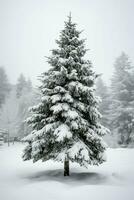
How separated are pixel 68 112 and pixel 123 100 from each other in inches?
916

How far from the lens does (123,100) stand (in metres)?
33.8

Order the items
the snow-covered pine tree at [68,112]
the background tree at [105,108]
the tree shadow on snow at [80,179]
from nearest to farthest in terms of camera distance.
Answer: the snow-covered pine tree at [68,112] → the tree shadow on snow at [80,179] → the background tree at [105,108]

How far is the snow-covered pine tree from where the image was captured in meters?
12.3

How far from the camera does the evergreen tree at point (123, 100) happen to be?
31.7m

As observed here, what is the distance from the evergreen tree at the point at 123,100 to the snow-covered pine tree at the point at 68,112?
1831cm

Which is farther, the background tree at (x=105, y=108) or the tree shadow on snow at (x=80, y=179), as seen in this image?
the background tree at (x=105, y=108)

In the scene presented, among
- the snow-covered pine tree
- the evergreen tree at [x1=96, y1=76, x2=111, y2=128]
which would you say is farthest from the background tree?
the snow-covered pine tree

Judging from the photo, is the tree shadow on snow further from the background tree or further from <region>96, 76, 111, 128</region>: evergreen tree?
<region>96, 76, 111, 128</region>: evergreen tree

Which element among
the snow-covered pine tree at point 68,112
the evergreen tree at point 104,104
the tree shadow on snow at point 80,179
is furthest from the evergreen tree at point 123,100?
the snow-covered pine tree at point 68,112

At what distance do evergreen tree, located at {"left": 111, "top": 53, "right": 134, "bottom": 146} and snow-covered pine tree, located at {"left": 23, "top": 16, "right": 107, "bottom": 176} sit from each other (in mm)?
18310

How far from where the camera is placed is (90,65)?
45.8ft

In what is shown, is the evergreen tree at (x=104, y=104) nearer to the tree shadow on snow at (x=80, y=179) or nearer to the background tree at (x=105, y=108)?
the background tree at (x=105, y=108)

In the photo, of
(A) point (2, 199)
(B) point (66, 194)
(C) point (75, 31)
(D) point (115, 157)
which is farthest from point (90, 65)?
(D) point (115, 157)

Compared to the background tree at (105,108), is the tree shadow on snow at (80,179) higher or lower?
lower
